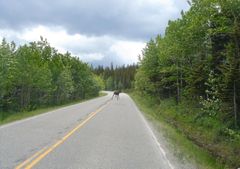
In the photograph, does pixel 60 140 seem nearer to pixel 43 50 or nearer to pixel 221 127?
pixel 221 127

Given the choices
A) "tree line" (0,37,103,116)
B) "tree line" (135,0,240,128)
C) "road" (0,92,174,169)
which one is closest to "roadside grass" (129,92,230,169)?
"road" (0,92,174,169)

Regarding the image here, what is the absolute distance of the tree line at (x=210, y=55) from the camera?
17422 mm

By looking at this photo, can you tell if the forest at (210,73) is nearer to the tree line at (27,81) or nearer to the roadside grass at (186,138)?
the roadside grass at (186,138)

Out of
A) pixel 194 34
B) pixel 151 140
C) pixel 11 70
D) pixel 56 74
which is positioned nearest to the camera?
pixel 151 140

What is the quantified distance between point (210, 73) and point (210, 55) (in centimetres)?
478

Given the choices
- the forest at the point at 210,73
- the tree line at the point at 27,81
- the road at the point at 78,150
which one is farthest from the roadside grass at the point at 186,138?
the tree line at the point at 27,81

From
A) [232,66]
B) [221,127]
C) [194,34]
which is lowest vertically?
[221,127]

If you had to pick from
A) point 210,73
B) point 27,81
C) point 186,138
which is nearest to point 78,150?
point 186,138

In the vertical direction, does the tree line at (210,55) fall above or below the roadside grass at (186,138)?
above

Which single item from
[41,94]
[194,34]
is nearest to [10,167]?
[194,34]

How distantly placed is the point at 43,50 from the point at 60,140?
5152 cm

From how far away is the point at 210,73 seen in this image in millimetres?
20344

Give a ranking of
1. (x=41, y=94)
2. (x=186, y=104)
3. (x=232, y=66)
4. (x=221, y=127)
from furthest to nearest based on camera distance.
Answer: (x=41, y=94)
(x=186, y=104)
(x=221, y=127)
(x=232, y=66)

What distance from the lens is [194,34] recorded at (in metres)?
25.5
